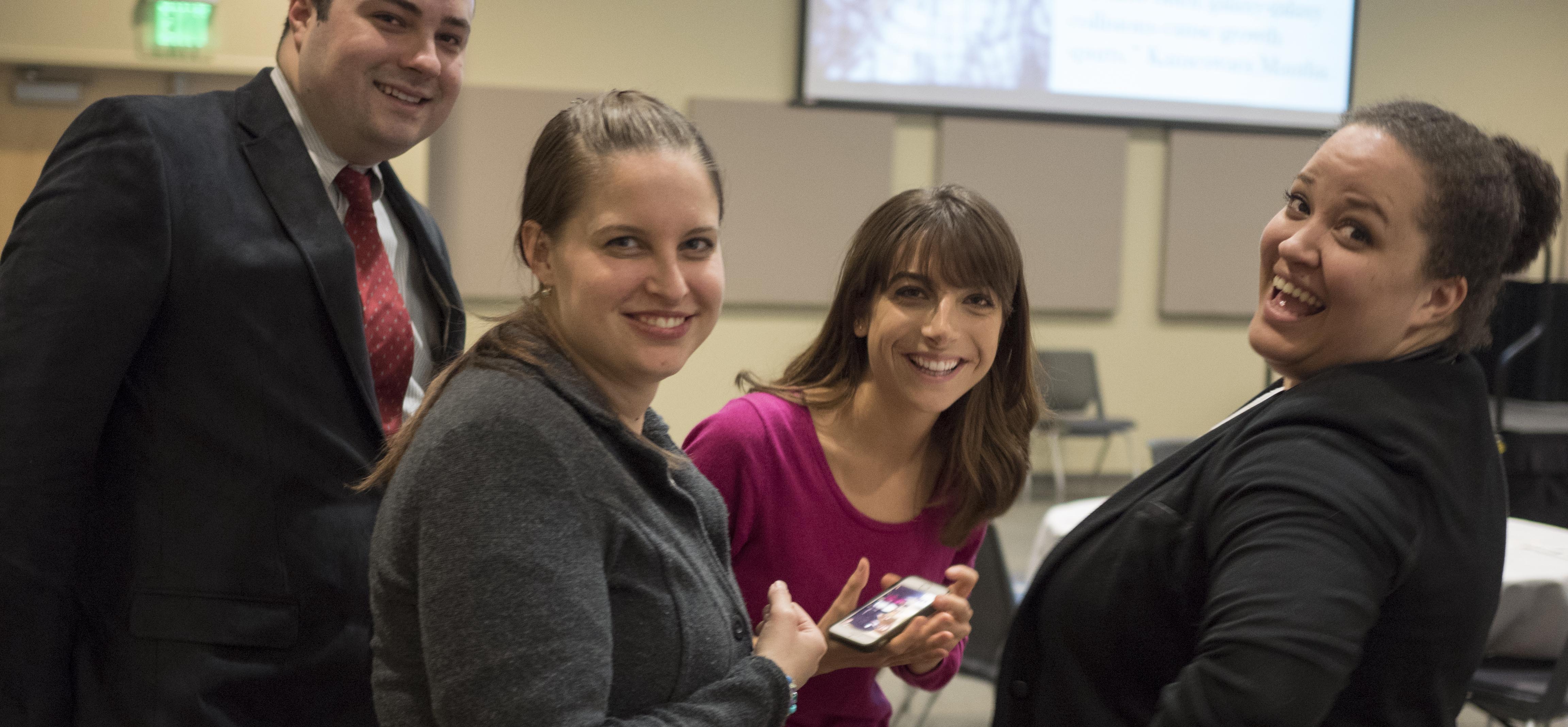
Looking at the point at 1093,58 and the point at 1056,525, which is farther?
the point at 1093,58

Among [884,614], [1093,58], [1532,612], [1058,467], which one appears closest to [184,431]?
[884,614]

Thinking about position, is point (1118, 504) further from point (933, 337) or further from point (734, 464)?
point (734, 464)

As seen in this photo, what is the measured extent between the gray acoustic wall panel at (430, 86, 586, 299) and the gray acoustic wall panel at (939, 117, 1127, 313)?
96.6 inches

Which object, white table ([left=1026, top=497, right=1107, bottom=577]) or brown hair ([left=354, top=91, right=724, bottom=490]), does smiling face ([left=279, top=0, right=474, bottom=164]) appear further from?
white table ([left=1026, top=497, right=1107, bottom=577])

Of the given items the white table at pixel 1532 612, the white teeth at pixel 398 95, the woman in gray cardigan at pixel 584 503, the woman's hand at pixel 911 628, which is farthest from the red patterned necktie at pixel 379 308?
the white table at pixel 1532 612

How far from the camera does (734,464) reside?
5.35 feet

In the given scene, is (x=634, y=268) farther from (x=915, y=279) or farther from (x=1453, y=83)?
(x=1453, y=83)

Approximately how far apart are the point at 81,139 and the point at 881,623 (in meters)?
1.15

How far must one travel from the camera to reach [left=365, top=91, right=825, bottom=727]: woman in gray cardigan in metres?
0.83

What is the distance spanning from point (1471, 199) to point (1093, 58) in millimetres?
5846

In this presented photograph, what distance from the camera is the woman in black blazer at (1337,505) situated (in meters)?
0.91

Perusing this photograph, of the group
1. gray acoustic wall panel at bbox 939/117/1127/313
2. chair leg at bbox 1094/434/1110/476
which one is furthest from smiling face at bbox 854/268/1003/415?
chair leg at bbox 1094/434/1110/476

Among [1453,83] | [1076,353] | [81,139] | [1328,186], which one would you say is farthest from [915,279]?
[1453,83]

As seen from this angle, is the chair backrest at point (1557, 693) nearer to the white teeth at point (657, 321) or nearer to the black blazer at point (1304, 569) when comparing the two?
the black blazer at point (1304, 569)
